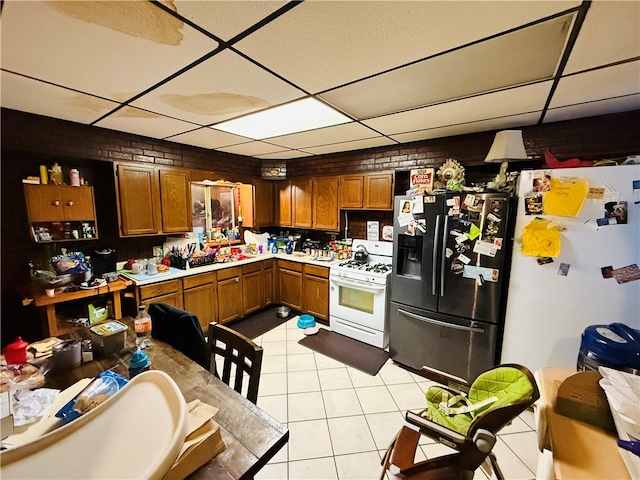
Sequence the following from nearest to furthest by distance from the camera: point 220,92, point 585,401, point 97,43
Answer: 1. point 585,401
2. point 97,43
3. point 220,92

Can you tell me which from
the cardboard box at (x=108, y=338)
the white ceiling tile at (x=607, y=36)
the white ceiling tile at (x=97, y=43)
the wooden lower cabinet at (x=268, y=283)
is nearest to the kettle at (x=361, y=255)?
the wooden lower cabinet at (x=268, y=283)

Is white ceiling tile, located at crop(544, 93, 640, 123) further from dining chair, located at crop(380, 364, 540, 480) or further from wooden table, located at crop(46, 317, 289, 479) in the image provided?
wooden table, located at crop(46, 317, 289, 479)

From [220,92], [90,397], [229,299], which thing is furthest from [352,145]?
[90,397]

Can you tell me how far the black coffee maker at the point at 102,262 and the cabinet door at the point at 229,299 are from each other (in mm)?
1152

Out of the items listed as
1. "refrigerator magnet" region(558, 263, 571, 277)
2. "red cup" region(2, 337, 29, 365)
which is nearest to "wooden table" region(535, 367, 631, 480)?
"refrigerator magnet" region(558, 263, 571, 277)

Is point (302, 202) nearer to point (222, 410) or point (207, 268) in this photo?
point (207, 268)

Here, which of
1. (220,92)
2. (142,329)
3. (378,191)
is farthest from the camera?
(378,191)

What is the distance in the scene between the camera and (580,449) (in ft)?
2.80

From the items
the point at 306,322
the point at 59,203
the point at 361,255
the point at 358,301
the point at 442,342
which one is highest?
the point at 59,203

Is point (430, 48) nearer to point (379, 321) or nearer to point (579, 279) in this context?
point (579, 279)

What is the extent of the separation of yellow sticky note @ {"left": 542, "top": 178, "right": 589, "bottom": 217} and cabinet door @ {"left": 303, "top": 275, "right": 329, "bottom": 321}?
2.42m

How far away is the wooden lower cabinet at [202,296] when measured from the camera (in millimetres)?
3021

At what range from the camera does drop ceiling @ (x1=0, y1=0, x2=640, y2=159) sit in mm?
1016

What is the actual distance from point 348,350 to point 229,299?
5.58ft
